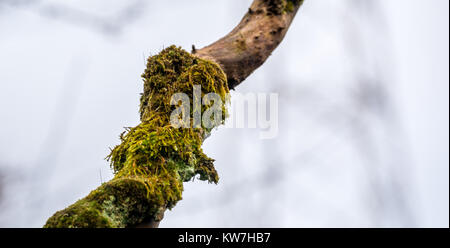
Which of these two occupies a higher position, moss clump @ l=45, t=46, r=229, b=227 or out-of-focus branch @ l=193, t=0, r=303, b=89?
out-of-focus branch @ l=193, t=0, r=303, b=89

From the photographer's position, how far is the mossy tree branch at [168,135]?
1638 mm

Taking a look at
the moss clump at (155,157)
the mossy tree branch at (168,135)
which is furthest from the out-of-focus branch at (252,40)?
the moss clump at (155,157)

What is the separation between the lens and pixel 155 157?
198 centimetres

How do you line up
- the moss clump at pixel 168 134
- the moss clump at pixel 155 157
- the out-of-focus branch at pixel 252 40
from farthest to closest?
1. the out-of-focus branch at pixel 252 40
2. the moss clump at pixel 168 134
3. the moss clump at pixel 155 157

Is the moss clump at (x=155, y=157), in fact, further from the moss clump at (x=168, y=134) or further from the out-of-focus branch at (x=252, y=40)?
the out-of-focus branch at (x=252, y=40)

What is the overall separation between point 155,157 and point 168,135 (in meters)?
0.16

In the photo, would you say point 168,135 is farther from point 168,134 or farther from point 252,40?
point 252,40

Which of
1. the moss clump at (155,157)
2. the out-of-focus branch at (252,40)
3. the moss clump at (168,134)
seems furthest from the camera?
the out-of-focus branch at (252,40)

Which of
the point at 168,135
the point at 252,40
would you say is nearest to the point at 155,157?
the point at 168,135

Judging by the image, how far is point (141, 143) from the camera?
2.03 meters

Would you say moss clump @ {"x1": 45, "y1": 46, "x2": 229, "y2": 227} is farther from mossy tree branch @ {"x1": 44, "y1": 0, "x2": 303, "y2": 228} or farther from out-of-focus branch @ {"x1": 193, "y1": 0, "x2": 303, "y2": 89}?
out-of-focus branch @ {"x1": 193, "y1": 0, "x2": 303, "y2": 89}

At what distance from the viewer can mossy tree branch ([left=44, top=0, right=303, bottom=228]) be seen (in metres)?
1.64

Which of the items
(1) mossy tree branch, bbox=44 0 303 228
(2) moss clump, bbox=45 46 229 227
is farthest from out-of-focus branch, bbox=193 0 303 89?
(2) moss clump, bbox=45 46 229 227
